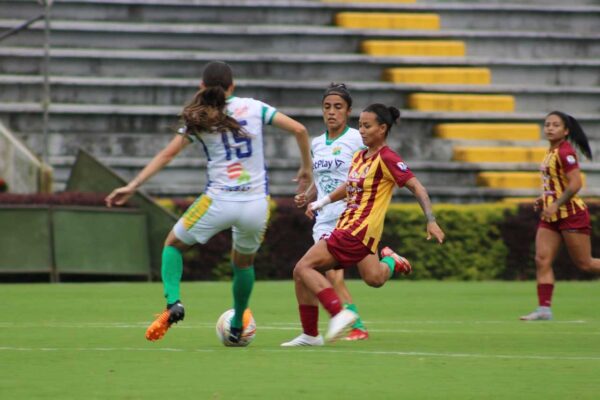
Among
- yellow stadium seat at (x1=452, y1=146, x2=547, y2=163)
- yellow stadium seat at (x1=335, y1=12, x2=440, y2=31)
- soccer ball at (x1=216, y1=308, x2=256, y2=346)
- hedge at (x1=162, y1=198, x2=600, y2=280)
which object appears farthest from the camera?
yellow stadium seat at (x1=335, y1=12, x2=440, y2=31)

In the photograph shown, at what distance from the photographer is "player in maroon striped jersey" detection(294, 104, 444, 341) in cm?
1110

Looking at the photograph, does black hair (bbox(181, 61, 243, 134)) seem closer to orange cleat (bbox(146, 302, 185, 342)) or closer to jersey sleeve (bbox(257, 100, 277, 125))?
jersey sleeve (bbox(257, 100, 277, 125))

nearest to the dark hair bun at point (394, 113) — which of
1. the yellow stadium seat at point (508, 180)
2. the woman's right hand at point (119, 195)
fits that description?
the woman's right hand at point (119, 195)

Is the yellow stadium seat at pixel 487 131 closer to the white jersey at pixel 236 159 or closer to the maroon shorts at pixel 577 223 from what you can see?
the maroon shorts at pixel 577 223

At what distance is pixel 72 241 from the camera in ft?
67.8

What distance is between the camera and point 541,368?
9508 mm

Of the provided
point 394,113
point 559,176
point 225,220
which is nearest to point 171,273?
point 225,220

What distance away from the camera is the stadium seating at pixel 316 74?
2652cm

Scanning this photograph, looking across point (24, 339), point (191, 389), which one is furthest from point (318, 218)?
point (191, 389)

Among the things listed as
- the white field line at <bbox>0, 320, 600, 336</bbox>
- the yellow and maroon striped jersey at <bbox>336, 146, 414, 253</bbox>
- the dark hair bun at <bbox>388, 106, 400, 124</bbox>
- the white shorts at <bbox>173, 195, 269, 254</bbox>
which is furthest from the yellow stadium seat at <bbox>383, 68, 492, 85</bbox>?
the white shorts at <bbox>173, 195, 269, 254</bbox>

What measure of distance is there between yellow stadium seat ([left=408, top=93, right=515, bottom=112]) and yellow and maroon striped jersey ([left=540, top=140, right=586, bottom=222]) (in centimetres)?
1336

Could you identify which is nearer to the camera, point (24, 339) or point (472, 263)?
point (24, 339)

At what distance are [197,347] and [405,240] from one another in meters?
12.0

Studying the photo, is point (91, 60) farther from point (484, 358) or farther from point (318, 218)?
point (484, 358)
